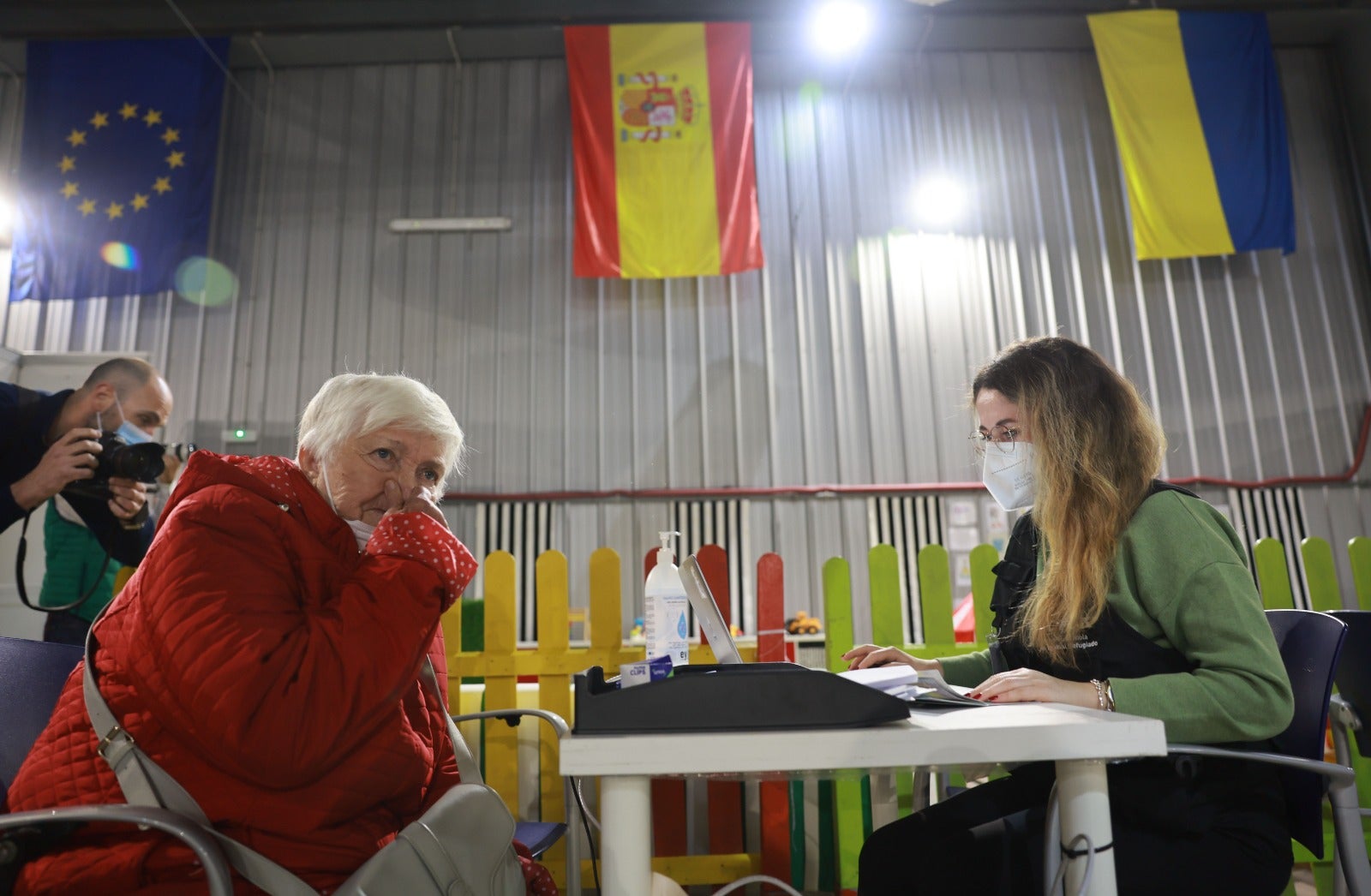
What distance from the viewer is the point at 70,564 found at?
3154mm

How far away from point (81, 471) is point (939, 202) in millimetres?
6322

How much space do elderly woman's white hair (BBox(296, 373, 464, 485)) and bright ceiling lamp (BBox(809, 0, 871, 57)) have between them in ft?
20.3

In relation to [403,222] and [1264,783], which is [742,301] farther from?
[1264,783]

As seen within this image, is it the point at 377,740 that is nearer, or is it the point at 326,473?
the point at 377,740

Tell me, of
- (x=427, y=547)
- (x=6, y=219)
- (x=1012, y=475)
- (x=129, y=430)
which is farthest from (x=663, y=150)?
(x=427, y=547)

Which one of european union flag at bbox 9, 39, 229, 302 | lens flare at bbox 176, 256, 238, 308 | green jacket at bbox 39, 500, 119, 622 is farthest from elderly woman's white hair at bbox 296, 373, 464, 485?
lens flare at bbox 176, 256, 238, 308

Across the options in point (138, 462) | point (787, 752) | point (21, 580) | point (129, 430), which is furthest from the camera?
point (129, 430)

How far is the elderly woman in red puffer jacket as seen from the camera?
1061 millimetres

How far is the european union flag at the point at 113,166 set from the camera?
20.4ft

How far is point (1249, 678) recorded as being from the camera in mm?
1222

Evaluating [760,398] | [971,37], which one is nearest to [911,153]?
[971,37]

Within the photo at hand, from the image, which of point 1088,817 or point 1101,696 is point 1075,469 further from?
point 1088,817

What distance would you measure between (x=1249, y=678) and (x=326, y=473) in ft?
4.85

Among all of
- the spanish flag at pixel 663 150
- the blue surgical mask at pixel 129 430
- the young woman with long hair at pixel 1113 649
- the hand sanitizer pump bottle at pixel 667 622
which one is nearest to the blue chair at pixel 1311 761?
the young woman with long hair at pixel 1113 649
